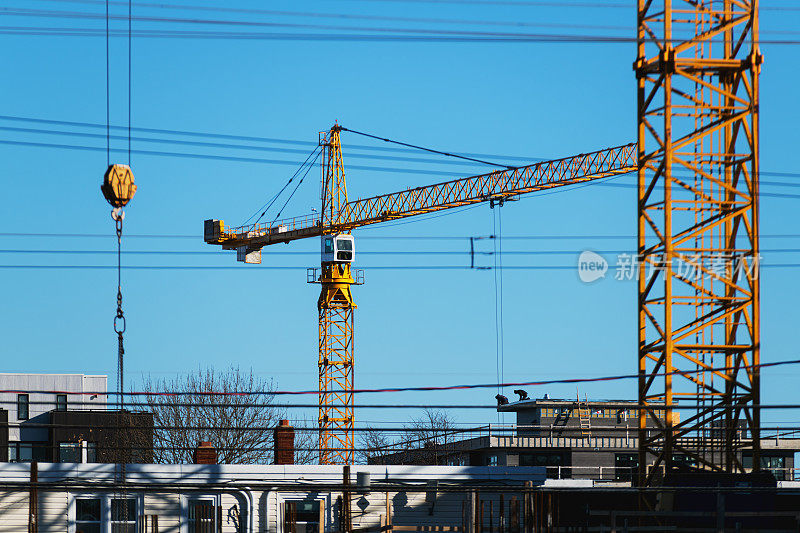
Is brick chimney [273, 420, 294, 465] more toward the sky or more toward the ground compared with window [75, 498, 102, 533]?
more toward the sky

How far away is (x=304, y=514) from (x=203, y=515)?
107 inches

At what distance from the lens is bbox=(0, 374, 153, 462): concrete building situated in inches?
2394

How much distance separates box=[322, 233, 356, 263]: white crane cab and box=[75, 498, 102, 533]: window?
58324 mm

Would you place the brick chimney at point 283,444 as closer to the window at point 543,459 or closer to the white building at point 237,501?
the white building at point 237,501

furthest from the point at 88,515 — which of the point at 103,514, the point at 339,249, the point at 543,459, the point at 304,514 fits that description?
the point at 339,249

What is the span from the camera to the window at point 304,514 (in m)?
32.0

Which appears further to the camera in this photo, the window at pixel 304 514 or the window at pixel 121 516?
the window at pixel 304 514

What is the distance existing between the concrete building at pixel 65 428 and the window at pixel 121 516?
15749 mm

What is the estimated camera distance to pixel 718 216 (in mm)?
28578

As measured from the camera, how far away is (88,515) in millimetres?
31328

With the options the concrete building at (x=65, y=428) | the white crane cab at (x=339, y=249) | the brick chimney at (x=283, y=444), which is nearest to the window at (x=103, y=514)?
the brick chimney at (x=283, y=444)

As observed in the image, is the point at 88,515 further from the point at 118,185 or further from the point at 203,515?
the point at 118,185

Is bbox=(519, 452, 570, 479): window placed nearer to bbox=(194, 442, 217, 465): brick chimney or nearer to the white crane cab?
bbox=(194, 442, 217, 465): brick chimney

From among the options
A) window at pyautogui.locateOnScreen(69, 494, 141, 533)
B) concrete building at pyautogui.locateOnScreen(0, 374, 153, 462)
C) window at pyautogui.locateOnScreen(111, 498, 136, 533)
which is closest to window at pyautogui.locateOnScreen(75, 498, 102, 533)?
window at pyautogui.locateOnScreen(69, 494, 141, 533)
